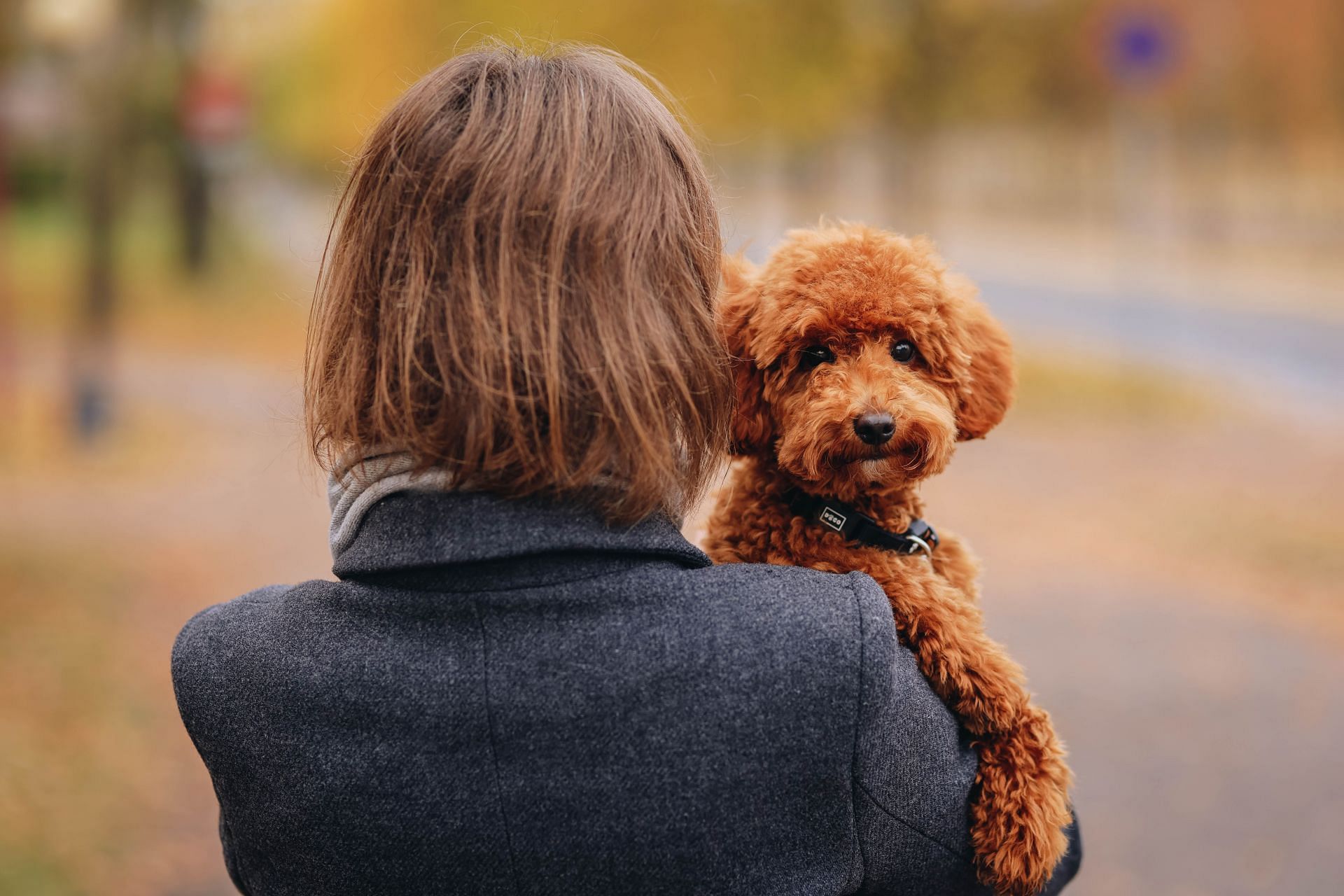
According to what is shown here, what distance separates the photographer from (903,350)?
196 centimetres

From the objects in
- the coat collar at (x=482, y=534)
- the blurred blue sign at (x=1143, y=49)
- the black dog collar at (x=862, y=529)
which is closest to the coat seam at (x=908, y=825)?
the coat collar at (x=482, y=534)

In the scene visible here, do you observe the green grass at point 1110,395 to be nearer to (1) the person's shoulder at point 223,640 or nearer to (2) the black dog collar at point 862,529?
(2) the black dog collar at point 862,529

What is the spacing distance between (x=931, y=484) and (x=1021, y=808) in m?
9.61

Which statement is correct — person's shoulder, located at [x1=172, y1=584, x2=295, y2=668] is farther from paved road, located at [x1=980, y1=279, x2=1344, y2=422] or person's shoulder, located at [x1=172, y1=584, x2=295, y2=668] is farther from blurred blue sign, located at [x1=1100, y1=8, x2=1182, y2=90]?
paved road, located at [x1=980, y1=279, x2=1344, y2=422]

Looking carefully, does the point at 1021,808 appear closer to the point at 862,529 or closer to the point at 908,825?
the point at 908,825


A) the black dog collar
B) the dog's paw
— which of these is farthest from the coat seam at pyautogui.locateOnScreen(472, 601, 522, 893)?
the black dog collar

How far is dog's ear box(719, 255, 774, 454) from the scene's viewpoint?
1.95 meters

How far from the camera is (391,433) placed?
4.86 ft

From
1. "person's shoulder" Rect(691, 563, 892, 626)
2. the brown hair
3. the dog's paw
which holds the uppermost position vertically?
the brown hair

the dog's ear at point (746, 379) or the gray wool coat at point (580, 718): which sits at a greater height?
the dog's ear at point (746, 379)

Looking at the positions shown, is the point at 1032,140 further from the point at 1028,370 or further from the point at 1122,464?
the point at 1122,464

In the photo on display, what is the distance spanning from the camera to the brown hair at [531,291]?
143 cm

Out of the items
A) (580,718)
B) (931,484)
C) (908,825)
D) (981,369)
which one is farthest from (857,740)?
(931,484)

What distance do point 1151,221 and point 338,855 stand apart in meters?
35.6
